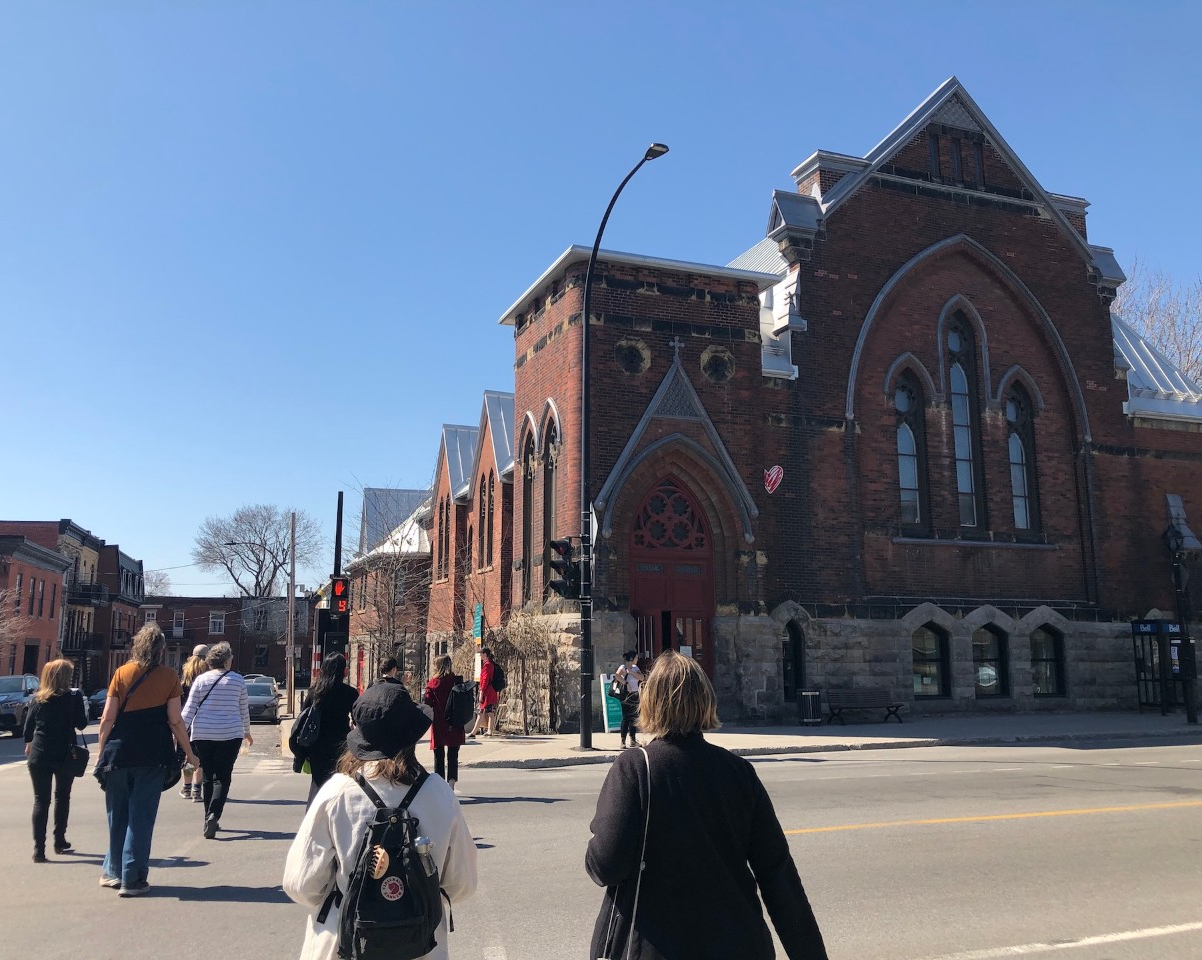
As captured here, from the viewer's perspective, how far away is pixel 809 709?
73.7ft

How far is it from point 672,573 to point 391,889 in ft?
65.2

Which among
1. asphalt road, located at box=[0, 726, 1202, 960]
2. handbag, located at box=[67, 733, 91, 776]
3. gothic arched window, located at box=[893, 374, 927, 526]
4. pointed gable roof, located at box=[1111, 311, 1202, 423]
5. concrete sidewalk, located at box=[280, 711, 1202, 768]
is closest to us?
asphalt road, located at box=[0, 726, 1202, 960]

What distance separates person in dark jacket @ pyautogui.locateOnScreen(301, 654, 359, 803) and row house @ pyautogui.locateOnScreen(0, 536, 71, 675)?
3977cm

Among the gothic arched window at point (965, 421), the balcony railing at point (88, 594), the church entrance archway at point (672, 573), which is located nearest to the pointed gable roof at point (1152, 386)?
the gothic arched window at point (965, 421)

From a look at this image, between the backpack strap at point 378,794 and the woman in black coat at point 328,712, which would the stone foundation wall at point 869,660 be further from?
the backpack strap at point 378,794

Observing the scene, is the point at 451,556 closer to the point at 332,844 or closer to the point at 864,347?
the point at 864,347

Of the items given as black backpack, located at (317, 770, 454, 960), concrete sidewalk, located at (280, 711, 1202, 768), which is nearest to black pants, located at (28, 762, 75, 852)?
black backpack, located at (317, 770, 454, 960)

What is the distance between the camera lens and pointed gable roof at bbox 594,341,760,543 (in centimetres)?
2236

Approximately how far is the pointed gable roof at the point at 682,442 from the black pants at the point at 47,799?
14.0m

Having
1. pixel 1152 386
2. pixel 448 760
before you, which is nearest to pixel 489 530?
pixel 1152 386

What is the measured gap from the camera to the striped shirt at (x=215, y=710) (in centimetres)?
980

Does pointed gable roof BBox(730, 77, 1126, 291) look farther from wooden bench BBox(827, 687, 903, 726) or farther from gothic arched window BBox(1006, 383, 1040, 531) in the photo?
wooden bench BBox(827, 687, 903, 726)

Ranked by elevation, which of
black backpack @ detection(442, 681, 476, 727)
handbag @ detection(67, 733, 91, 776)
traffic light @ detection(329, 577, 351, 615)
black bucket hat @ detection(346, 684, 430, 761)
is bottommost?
handbag @ detection(67, 733, 91, 776)

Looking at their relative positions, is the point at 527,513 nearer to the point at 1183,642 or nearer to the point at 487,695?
the point at 487,695
